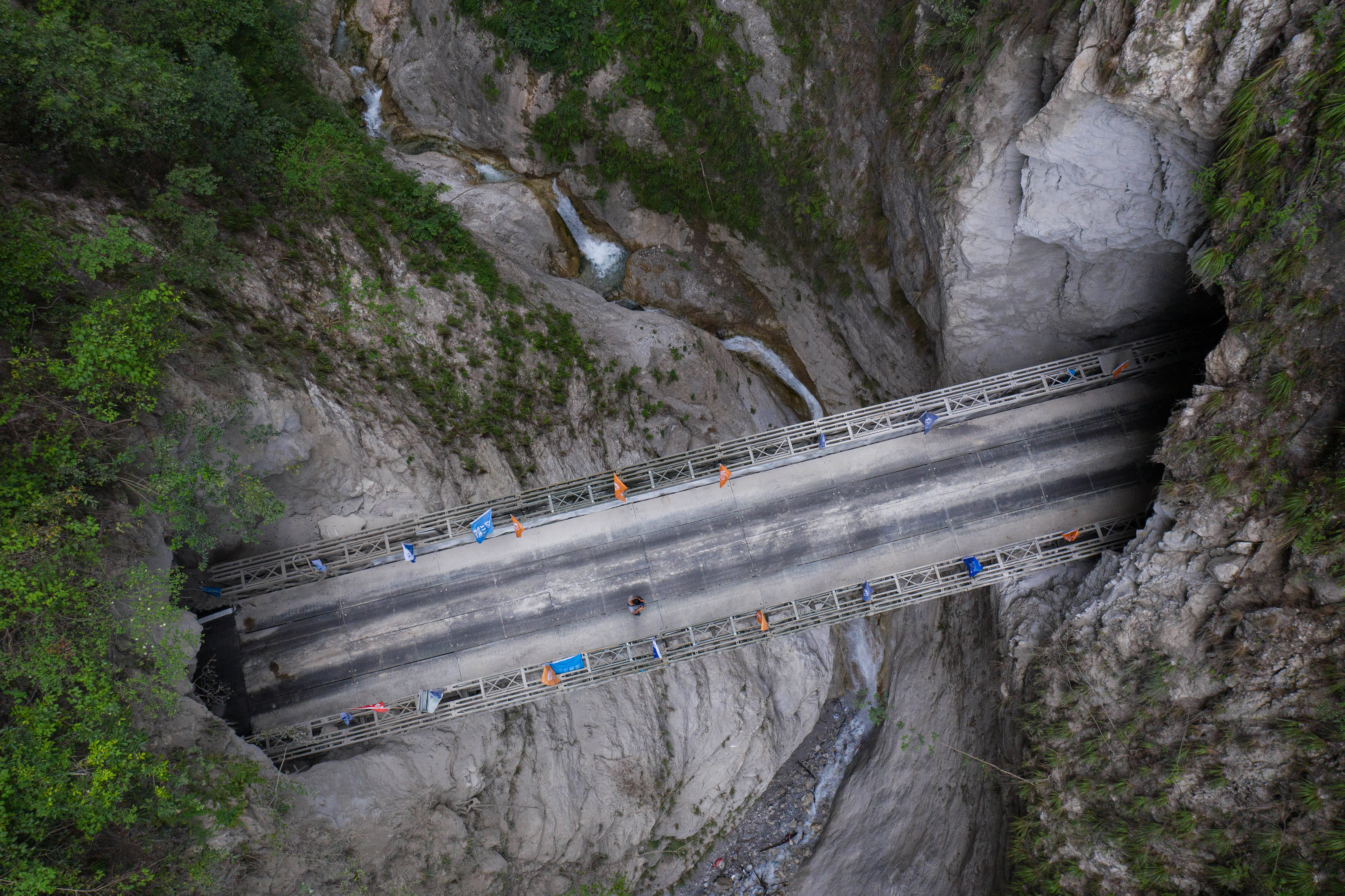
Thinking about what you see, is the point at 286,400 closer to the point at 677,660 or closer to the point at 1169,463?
the point at 677,660

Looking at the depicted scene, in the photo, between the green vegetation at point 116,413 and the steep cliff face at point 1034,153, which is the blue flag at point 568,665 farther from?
the steep cliff face at point 1034,153

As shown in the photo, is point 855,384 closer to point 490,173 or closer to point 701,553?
point 701,553

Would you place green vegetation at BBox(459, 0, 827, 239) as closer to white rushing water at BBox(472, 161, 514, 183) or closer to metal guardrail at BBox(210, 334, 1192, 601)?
white rushing water at BBox(472, 161, 514, 183)

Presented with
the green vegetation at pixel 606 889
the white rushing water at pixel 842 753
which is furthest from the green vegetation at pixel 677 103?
the green vegetation at pixel 606 889

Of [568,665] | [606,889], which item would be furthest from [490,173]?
[606,889]

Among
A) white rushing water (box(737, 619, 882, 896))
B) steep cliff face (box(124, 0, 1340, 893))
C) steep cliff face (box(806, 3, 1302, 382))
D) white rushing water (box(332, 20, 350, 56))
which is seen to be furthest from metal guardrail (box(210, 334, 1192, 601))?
white rushing water (box(332, 20, 350, 56))

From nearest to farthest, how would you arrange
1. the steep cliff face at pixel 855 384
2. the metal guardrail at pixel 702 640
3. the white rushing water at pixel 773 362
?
the steep cliff face at pixel 855 384, the metal guardrail at pixel 702 640, the white rushing water at pixel 773 362

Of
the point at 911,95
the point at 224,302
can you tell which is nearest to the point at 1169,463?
the point at 911,95
